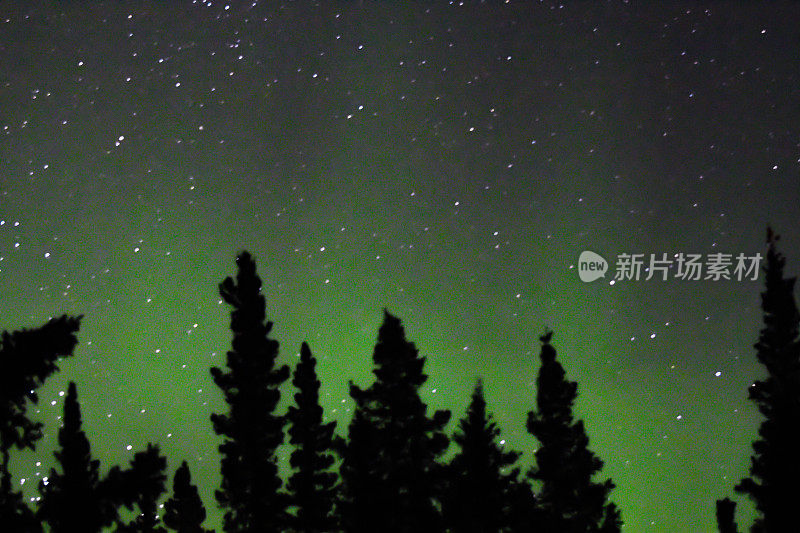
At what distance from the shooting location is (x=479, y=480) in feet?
92.6

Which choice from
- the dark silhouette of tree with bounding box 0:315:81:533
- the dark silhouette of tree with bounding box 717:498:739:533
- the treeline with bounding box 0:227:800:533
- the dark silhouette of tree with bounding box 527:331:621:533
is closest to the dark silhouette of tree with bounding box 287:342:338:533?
the treeline with bounding box 0:227:800:533

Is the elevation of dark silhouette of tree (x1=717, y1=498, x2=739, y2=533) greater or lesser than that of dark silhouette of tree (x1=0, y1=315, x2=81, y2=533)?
greater

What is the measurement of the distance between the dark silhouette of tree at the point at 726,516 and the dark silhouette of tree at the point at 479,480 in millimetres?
6830

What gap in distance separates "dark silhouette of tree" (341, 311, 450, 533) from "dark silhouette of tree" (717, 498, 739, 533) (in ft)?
30.6

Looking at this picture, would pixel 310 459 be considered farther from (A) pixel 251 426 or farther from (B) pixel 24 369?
(B) pixel 24 369

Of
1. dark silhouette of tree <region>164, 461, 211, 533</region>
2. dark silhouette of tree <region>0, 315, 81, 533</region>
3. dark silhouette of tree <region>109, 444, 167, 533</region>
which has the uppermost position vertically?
dark silhouette of tree <region>164, 461, 211, 533</region>

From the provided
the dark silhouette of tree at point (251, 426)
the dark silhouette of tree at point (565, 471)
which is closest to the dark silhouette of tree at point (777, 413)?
the dark silhouette of tree at point (565, 471)

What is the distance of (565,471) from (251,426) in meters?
10.5

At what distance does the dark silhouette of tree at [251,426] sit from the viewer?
89.4 feet

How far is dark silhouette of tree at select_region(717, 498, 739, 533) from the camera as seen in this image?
28562 mm

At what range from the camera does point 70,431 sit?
22625 millimetres

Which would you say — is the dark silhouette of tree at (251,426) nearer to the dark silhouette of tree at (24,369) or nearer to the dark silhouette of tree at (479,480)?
the dark silhouette of tree at (479,480)

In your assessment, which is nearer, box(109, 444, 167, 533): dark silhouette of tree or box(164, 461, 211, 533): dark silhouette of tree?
box(109, 444, 167, 533): dark silhouette of tree

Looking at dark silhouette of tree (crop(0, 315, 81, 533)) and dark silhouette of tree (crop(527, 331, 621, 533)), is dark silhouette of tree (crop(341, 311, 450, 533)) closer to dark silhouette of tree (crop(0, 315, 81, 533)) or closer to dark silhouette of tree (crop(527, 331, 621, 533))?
dark silhouette of tree (crop(527, 331, 621, 533))
